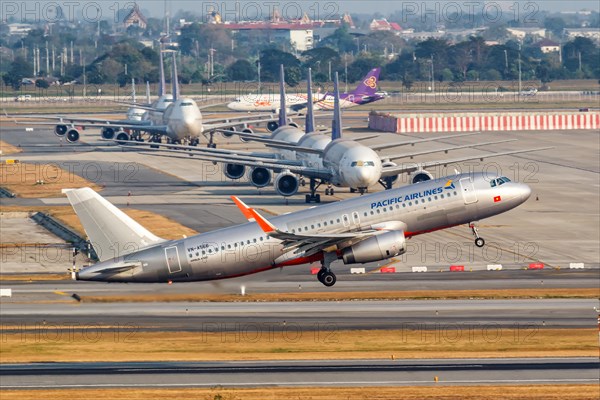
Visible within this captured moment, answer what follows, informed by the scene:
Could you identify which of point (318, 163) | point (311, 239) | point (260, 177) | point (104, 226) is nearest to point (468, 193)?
point (311, 239)

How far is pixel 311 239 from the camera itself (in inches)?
2744

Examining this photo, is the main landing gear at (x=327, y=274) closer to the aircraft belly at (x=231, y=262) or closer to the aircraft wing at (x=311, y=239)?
the aircraft wing at (x=311, y=239)

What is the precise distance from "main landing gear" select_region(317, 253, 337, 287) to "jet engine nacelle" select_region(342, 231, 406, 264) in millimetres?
2069

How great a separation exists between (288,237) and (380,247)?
5.45m

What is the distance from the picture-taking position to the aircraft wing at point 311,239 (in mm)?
67000

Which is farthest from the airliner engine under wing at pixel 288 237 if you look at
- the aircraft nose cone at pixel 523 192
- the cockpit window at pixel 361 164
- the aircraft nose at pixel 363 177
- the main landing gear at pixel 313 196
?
the main landing gear at pixel 313 196

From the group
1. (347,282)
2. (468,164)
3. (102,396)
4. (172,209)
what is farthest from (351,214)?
(468,164)

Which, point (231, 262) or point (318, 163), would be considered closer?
point (231, 262)

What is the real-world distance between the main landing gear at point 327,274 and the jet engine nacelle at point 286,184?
2418 inches

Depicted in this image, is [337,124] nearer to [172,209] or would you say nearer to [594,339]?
[172,209]

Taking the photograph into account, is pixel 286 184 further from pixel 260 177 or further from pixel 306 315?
pixel 306 315

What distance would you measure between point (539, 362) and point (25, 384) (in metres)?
31.6

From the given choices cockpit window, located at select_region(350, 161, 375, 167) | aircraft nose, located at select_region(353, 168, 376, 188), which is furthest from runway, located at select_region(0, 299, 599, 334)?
cockpit window, located at select_region(350, 161, 375, 167)

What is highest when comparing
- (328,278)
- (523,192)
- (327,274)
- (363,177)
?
(523,192)
